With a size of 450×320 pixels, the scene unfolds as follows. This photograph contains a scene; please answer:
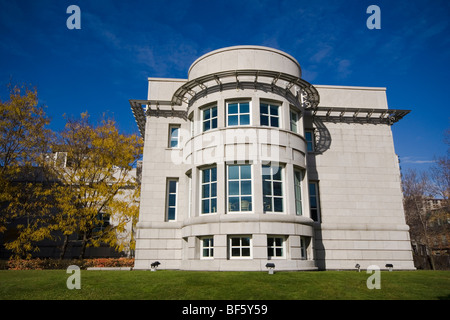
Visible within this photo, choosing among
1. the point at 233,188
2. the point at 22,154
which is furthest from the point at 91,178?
the point at 233,188

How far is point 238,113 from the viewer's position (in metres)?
18.2

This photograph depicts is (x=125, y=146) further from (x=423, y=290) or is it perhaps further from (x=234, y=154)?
(x=423, y=290)

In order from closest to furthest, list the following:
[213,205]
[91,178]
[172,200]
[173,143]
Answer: [213,205] < [172,200] < [173,143] < [91,178]

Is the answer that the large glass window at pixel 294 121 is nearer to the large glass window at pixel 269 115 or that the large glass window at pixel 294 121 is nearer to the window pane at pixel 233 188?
the large glass window at pixel 269 115

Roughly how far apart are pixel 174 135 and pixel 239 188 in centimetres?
745

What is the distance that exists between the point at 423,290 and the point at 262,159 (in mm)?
9197

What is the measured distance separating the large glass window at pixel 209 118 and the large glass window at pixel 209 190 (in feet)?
8.99

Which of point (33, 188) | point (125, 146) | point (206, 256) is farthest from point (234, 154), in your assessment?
point (33, 188)

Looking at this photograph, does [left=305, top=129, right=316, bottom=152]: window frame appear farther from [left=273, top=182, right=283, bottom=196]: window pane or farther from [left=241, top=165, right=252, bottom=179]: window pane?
[left=241, top=165, right=252, bottom=179]: window pane

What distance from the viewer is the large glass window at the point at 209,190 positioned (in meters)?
17.4

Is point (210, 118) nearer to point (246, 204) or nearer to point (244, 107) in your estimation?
point (244, 107)

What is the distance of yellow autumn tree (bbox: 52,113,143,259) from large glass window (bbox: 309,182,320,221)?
1316cm

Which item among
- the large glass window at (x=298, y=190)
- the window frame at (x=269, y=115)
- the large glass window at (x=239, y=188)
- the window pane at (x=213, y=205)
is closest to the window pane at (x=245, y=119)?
the window frame at (x=269, y=115)

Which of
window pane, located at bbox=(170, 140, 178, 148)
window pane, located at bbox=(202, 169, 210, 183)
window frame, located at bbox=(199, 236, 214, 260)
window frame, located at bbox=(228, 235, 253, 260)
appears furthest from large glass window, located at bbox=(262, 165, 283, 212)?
window pane, located at bbox=(170, 140, 178, 148)
